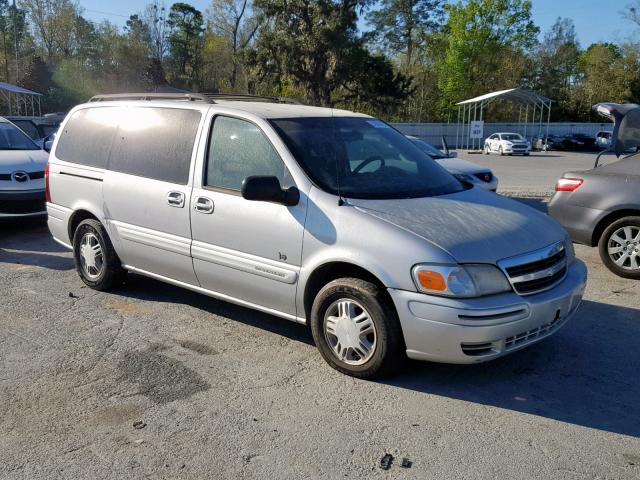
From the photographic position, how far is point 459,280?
3809mm

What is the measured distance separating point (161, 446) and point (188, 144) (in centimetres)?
263

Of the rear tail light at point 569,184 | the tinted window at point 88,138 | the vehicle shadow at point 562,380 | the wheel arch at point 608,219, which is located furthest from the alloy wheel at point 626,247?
the tinted window at point 88,138

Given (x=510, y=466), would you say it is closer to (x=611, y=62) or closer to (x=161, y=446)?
(x=161, y=446)

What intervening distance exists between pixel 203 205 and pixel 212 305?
127cm

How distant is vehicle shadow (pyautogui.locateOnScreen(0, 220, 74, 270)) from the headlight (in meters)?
4.98

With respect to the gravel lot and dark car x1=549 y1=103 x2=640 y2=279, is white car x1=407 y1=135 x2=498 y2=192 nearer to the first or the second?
dark car x1=549 y1=103 x2=640 y2=279

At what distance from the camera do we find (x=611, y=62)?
54.9 meters

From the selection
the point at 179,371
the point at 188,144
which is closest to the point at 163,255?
the point at 188,144

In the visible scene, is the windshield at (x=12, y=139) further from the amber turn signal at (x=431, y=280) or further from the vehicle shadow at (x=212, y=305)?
the amber turn signal at (x=431, y=280)

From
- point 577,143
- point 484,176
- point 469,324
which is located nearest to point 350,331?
point 469,324

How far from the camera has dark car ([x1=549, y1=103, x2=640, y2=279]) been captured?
6840 mm

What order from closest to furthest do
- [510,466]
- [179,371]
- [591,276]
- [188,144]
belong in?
[510,466] → [179,371] → [188,144] → [591,276]

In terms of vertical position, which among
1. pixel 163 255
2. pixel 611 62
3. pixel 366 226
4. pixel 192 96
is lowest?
pixel 163 255

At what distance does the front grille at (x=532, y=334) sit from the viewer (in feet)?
13.0
